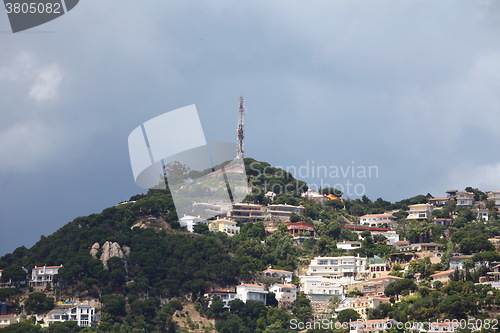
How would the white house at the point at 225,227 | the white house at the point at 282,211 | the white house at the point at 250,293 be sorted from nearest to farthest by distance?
the white house at the point at 250,293, the white house at the point at 225,227, the white house at the point at 282,211

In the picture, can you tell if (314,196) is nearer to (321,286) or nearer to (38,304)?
(321,286)

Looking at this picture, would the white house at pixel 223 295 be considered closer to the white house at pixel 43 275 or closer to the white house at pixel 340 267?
the white house at pixel 340 267

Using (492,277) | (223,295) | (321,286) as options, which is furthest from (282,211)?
(492,277)

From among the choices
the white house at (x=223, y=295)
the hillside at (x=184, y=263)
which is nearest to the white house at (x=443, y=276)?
the hillside at (x=184, y=263)

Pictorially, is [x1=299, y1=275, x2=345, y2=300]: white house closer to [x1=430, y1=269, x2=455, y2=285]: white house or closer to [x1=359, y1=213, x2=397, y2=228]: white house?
[x1=430, y1=269, x2=455, y2=285]: white house

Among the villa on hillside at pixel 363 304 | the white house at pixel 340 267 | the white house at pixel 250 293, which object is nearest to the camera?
the villa on hillside at pixel 363 304

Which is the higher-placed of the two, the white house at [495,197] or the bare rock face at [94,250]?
the white house at [495,197]
